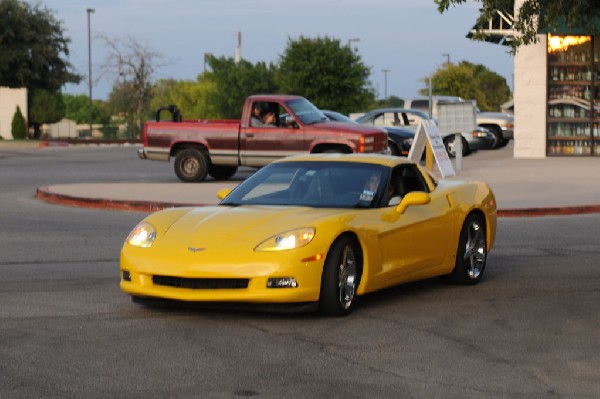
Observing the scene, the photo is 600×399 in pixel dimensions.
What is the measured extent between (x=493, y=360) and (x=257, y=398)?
1.90 metres

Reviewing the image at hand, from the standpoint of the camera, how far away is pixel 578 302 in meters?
10.8

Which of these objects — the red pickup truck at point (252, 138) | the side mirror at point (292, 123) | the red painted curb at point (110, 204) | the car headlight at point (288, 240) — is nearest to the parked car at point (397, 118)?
the red pickup truck at point (252, 138)

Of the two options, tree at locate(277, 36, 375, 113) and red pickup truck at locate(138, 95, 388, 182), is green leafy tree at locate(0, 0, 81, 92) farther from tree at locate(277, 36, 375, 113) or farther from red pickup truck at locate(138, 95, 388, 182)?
red pickup truck at locate(138, 95, 388, 182)

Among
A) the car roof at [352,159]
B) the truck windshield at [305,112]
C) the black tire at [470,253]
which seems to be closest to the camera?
the car roof at [352,159]

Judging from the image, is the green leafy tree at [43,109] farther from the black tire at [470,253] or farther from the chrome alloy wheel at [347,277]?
the chrome alloy wheel at [347,277]

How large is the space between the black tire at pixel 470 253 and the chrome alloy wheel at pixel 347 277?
190 centimetres

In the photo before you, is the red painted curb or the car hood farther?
the red painted curb

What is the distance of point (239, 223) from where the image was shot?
33.2 feet

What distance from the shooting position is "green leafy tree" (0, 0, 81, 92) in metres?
85.3

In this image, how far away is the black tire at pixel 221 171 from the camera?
2944cm

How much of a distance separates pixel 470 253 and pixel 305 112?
16.5 m

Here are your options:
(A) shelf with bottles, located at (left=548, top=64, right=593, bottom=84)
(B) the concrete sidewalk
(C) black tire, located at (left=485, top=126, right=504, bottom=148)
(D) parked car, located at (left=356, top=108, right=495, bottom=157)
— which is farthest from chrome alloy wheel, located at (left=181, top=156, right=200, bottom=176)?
(C) black tire, located at (left=485, top=126, right=504, bottom=148)

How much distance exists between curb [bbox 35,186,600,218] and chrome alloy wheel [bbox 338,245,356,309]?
32.7 ft

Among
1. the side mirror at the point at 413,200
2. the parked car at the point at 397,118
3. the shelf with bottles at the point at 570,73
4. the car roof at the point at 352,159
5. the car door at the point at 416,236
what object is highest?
the shelf with bottles at the point at 570,73
